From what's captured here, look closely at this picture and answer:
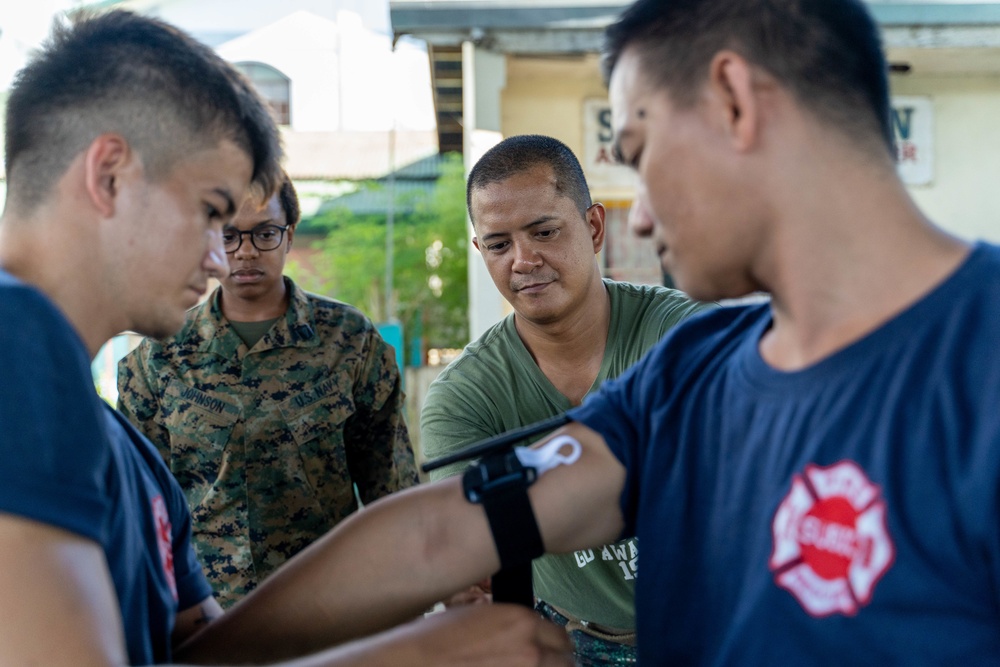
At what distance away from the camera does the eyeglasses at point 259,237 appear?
359 centimetres

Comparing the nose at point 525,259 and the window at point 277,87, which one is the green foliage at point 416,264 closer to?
the window at point 277,87

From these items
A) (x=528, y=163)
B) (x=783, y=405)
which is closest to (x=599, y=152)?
(x=528, y=163)

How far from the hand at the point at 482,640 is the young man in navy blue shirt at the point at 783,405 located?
0.53 feet

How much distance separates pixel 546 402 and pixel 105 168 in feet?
5.85

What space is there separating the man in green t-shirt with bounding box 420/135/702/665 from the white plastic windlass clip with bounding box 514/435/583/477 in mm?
1095

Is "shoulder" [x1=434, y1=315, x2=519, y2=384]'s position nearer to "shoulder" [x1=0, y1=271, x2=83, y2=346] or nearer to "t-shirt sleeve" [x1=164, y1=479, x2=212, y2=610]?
"t-shirt sleeve" [x1=164, y1=479, x2=212, y2=610]

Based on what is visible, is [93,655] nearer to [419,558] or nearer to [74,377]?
[74,377]

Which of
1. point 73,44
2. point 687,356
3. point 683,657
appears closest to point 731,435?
point 687,356

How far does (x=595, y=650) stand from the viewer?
9.58ft

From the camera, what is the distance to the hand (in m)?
1.46

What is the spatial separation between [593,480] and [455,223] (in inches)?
445

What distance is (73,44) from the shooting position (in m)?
1.62

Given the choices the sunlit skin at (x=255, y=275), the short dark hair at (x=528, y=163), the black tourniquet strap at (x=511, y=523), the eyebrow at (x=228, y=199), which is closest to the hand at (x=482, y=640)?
the black tourniquet strap at (x=511, y=523)

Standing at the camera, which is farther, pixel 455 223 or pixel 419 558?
pixel 455 223
